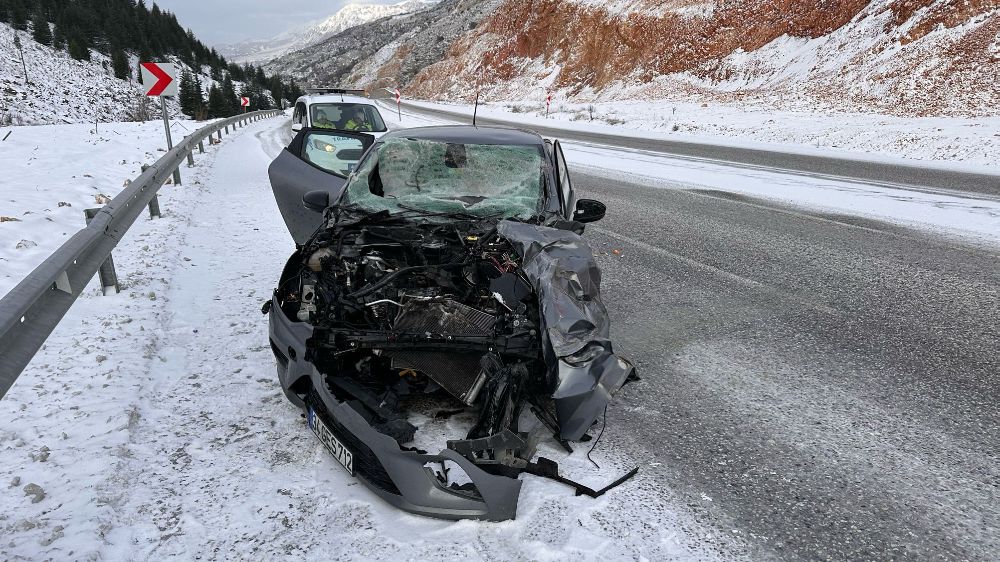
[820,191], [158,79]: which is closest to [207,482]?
[820,191]

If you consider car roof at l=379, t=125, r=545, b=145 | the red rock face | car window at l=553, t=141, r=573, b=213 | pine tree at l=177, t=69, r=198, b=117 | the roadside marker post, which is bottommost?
car window at l=553, t=141, r=573, b=213

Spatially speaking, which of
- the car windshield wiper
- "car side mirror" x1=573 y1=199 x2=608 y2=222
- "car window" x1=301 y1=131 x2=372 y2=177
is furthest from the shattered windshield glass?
"car window" x1=301 y1=131 x2=372 y2=177

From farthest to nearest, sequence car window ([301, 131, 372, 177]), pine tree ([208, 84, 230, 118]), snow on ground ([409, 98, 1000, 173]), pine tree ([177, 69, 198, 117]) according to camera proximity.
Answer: pine tree ([208, 84, 230, 118]), pine tree ([177, 69, 198, 117]), snow on ground ([409, 98, 1000, 173]), car window ([301, 131, 372, 177])

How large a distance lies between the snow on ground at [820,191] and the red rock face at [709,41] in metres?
11.1

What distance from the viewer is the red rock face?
882 inches

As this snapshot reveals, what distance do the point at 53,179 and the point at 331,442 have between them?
33.0 feet

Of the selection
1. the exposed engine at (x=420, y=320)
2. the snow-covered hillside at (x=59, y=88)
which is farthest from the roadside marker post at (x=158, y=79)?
the snow-covered hillside at (x=59, y=88)

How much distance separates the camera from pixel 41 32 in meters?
78.8

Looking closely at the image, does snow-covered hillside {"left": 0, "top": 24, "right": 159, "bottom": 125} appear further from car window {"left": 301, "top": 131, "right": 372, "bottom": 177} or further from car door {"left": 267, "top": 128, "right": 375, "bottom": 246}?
car door {"left": 267, "top": 128, "right": 375, "bottom": 246}

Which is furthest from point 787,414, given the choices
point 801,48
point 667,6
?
point 667,6

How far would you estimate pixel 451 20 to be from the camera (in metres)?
96.3

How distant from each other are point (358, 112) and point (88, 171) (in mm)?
5184

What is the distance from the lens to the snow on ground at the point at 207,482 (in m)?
2.35

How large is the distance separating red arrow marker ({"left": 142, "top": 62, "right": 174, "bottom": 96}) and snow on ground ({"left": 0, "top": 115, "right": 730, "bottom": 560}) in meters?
12.2
